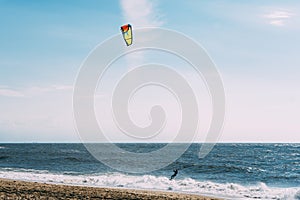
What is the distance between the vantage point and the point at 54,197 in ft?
45.8

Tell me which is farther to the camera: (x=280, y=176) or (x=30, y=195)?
(x=280, y=176)

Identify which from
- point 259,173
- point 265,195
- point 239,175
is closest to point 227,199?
point 265,195

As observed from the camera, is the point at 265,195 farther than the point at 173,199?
Yes

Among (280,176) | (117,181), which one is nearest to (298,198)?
(117,181)

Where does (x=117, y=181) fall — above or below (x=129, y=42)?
below

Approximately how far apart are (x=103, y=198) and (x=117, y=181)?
10.8 meters

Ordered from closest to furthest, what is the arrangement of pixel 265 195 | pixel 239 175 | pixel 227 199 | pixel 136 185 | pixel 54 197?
1. pixel 54 197
2. pixel 227 199
3. pixel 265 195
4. pixel 136 185
5. pixel 239 175

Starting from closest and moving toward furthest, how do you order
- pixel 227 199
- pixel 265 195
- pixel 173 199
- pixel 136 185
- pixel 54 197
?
1. pixel 54 197
2. pixel 173 199
3. pixel 227 199
4. pixel 265 195
5. pixel 136 185

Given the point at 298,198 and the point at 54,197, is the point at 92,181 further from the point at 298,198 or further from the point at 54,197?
the point at 298,198

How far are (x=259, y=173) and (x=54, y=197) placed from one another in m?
28.1

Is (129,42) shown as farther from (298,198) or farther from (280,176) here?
(280,176)

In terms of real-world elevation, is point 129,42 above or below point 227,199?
above

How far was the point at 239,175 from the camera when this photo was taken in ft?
115

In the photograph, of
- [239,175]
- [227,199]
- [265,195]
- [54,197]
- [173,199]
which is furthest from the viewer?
[239,175]
